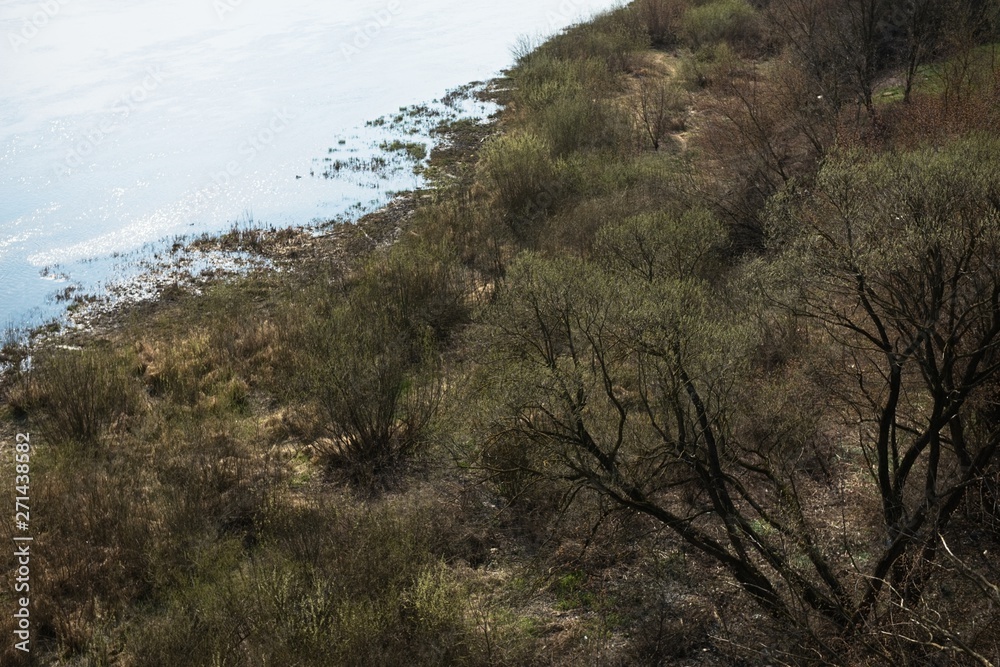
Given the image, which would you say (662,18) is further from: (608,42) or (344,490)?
(344,490)

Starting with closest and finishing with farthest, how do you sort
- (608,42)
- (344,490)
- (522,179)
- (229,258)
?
(344,490) < (229,258) < (522,179) < (608,42)

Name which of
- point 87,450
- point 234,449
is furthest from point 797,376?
point 87,450

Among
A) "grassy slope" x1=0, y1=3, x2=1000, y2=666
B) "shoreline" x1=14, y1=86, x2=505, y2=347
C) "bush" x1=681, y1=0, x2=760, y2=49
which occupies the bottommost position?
"grassy slope" x1=0, y1=3, x2=1000, y2=666

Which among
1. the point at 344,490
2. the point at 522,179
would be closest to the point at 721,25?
the point at 522,179

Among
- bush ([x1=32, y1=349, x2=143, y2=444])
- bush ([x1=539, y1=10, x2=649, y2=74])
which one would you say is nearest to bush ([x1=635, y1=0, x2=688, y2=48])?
bush ([x1=539, y1=10, x2=649, y2=74])

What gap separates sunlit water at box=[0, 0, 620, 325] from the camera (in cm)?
2122

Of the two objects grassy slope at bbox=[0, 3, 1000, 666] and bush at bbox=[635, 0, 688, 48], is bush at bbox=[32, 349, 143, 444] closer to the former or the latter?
grassy slope at bbox=[0, 3, 1000, 666]

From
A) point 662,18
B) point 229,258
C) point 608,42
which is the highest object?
point 662,18

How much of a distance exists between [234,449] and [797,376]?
26.8 feet

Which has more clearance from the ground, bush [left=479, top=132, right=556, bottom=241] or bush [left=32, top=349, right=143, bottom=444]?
bush [left=479, top=132, right=556, bottom=241]

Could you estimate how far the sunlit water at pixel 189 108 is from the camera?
2122cm

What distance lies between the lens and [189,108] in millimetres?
29688

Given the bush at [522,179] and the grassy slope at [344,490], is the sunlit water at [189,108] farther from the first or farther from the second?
the bush at [522,179]

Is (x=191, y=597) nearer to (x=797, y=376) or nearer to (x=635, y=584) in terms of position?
(x=635, y=584)
